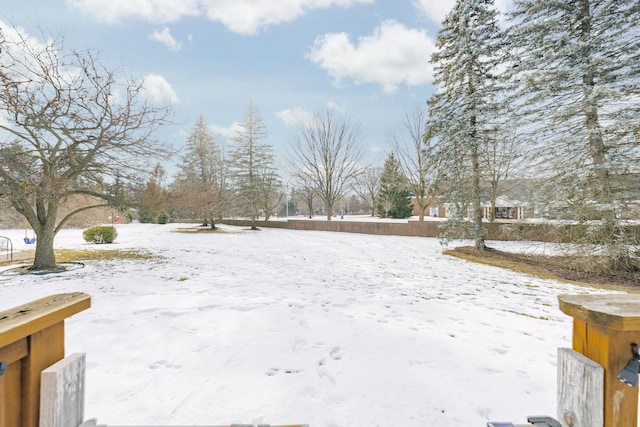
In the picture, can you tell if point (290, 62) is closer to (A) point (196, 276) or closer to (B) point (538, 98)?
(B) point (538, 98)

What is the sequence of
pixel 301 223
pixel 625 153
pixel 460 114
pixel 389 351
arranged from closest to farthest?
1. pixel 389 351
2. pixel 625 153
3. pixel 460 114
4. pixel 301 223

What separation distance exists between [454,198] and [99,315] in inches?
400

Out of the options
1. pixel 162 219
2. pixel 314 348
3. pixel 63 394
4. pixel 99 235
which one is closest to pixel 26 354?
pixel 63 394

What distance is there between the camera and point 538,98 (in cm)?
753

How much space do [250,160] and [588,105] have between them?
19.0 meters

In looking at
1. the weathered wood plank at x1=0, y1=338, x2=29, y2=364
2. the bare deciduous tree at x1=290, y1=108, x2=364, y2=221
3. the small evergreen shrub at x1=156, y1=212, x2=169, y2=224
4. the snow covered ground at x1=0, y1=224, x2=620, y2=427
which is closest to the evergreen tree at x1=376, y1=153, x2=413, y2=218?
the bare deciduous tree at x1=290, y1=108, x2=364, y2=221

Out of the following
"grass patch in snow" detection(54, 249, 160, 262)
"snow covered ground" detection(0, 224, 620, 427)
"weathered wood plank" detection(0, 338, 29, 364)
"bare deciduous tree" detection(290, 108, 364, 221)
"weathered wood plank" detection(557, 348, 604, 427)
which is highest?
"bare deciduous tree" detection(290, 108, 364, 221)

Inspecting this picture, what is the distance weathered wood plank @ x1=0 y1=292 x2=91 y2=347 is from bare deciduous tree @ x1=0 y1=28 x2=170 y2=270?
702 cm

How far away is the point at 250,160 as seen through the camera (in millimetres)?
21531

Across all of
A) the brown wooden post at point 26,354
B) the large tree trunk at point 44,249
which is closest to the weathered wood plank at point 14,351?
the brown wooden post at point 26,354

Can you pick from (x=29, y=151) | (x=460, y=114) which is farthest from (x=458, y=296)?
(x=29, y=151)

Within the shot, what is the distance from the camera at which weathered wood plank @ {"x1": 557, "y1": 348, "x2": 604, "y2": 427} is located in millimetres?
1022

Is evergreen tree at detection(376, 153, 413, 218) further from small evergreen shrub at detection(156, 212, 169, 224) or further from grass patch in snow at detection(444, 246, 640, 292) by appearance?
small evergreen shrub at detection(156, 212, 169, 224)

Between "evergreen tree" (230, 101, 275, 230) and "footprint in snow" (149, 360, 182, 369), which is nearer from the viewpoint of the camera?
"footprint in snow" (149, 360, 182, 369)
